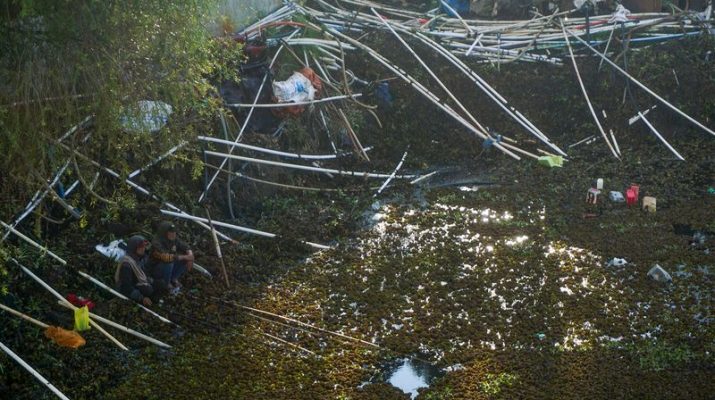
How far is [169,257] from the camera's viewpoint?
792cm

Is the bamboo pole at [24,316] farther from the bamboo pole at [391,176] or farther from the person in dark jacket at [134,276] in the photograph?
the bamboo pole at [391,176]

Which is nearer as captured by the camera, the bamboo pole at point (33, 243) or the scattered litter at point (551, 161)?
the bamboo pole at point (33, 243)

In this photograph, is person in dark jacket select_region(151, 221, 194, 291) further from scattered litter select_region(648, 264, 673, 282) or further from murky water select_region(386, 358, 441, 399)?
scattered litter select_region(648, 264, 673, 282)

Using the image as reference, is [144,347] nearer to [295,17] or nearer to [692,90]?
[295,17]

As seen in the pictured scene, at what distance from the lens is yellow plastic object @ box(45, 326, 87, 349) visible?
713 cm

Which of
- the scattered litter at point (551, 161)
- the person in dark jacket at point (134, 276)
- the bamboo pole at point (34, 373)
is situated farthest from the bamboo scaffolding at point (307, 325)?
the scattered litter at point (551, 161)

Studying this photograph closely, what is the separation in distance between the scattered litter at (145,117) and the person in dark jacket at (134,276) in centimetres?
100

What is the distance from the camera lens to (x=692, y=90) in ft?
41.3

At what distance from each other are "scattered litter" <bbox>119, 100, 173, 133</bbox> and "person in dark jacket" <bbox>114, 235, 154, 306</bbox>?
3.28 feet

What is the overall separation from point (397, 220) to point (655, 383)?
3.72 metres

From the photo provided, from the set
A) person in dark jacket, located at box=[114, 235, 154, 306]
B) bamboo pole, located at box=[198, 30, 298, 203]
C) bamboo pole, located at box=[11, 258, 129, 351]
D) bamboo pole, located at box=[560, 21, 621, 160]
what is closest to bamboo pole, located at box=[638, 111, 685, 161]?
bamboo pole, located at box=[560, 21, 621, 160]

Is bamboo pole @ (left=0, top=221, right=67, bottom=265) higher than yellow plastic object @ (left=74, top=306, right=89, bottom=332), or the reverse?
bamboo pole @ (left=0, top=221, right=67, bottom=265)

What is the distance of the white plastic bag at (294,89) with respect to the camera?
1104 cm

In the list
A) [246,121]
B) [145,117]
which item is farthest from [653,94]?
[145,117]
